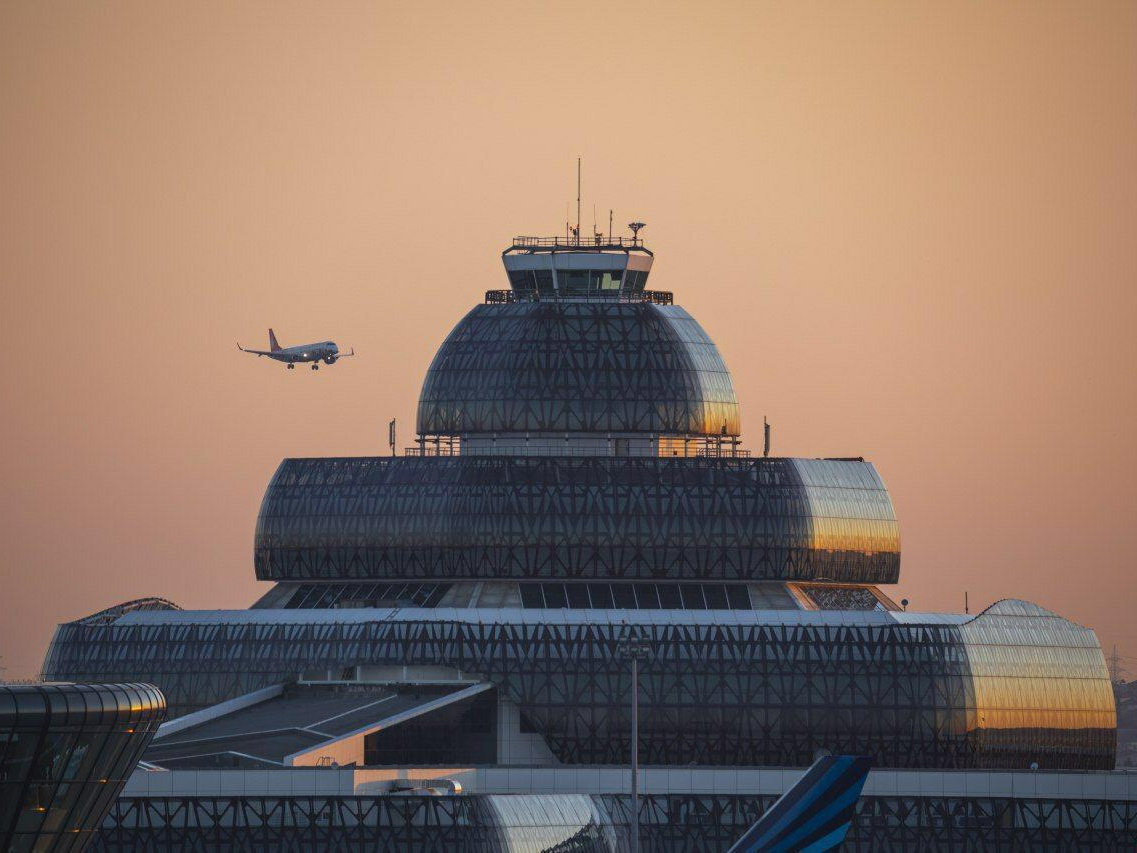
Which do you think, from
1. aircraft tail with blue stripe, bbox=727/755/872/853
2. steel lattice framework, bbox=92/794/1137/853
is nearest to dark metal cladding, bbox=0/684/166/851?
aircraft tail with blue stripe, bbox=727/755/872/853

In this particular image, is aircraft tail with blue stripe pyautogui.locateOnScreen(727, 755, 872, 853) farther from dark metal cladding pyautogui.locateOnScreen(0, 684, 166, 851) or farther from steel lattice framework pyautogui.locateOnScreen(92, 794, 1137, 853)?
steel lattice framework pyautogui.locateOnScreen(92, 794, 1137, 853)

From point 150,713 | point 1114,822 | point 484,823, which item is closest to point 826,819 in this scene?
point 150,713

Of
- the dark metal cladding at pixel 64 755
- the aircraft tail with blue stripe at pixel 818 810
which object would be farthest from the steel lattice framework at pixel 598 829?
the aircraft tail with blue stripe at pixel 818 810

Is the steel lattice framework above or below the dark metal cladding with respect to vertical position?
below

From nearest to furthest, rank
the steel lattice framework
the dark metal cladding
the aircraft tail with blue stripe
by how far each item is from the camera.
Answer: the dark metal cladding
the aircraft tail with blue stripe
the steel lattice framework

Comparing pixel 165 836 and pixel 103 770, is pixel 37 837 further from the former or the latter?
pixel 165 836
